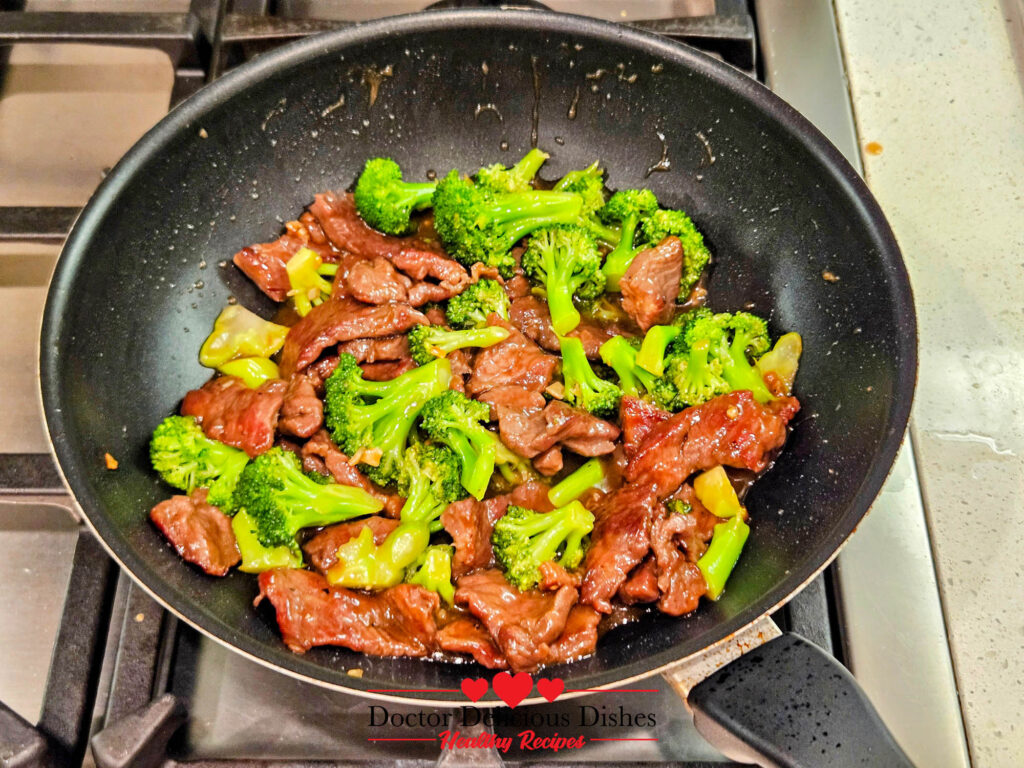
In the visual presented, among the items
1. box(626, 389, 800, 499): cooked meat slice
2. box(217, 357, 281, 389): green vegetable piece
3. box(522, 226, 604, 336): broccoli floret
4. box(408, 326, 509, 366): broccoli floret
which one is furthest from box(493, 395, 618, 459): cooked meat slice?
box(217, 357, 281, 389): green vegetable piece

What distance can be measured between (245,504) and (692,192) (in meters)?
1.69

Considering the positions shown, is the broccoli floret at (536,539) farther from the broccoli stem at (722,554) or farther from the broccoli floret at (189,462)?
the broccoli floret at (189,462)

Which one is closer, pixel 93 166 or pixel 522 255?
pixel 522 255

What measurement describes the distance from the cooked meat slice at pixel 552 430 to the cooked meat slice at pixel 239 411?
0.63m

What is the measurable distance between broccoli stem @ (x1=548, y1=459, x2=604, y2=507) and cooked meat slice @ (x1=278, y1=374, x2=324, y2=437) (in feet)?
2.26

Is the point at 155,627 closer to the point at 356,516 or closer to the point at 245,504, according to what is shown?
the point at 245,504

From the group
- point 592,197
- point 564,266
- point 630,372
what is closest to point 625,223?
point 592,197

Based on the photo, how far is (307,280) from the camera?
2418 mm

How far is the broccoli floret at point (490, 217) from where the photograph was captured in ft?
7.72

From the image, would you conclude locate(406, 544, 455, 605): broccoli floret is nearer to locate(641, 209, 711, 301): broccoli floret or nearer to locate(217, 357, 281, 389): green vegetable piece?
locate(217, 357, 281, 389): green vegetable piece

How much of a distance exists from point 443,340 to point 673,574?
93 centimetres

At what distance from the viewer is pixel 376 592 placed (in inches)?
77.2

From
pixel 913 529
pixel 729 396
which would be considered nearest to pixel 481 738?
pixel 729 396

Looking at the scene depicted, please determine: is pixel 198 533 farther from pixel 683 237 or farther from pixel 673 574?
pixel 683 237
